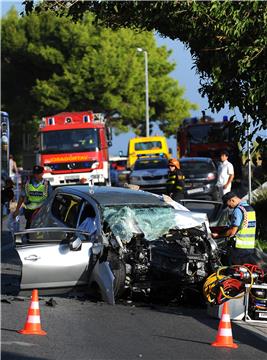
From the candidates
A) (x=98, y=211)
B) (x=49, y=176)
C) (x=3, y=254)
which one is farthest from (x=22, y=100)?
Answer: (x=98, y=211)

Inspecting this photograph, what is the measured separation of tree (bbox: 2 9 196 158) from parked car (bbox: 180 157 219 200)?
87.7 feet

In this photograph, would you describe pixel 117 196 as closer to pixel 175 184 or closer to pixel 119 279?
pixel 119 279

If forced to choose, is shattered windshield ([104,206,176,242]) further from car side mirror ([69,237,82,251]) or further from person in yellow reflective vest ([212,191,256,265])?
person in yellow reflective vest ([212,191,256,265])

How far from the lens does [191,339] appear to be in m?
8.97

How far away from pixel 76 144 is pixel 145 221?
711 inches

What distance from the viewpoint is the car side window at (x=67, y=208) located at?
40.2 feet

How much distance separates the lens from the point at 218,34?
9062mm

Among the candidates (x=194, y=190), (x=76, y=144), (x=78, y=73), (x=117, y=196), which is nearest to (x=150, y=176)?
(x=76, y=144)

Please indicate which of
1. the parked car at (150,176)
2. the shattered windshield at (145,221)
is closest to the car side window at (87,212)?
the shattered windshield at (145,221)

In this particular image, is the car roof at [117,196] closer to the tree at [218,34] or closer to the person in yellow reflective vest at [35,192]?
the tree at [218,34]

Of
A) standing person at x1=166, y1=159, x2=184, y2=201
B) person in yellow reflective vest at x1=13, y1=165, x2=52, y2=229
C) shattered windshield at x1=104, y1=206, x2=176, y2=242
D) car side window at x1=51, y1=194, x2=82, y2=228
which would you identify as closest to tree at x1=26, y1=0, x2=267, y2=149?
shattered windshield at x1=104, y1=206, x2=176, y2=242

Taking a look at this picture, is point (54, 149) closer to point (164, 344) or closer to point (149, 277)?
point (149, 277)

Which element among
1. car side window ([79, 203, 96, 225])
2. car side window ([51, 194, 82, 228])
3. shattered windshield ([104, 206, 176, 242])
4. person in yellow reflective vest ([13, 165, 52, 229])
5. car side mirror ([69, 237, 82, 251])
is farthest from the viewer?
person in yellow reflective vest ([13, 165, 52, 229])

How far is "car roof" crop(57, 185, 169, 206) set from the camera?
11.7 m
